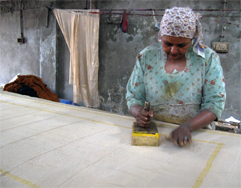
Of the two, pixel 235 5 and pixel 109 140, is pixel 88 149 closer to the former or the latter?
pixel 109 140

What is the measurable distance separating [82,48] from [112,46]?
0.65m

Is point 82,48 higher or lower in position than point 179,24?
lower

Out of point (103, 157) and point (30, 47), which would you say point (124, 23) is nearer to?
point (30, 47)

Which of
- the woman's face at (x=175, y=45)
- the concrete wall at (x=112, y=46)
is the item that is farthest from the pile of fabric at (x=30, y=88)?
the woman's face at (x=175, y=45)

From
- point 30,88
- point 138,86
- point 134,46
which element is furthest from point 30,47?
point 138,86

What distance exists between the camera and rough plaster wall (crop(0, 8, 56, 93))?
5.27 meters

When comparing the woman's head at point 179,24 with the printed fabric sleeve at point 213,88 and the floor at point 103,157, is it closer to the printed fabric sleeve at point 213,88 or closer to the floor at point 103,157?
the printed fabric sleeve at point 213,88

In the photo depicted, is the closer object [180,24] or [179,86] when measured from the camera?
[180,24]

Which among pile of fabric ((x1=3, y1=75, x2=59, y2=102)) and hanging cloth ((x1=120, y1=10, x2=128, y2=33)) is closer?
hanging cloth ((x1=120, y1=10, x2=128, y2=33))

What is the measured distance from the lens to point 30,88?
4793 mm

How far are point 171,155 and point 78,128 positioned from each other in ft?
2.21

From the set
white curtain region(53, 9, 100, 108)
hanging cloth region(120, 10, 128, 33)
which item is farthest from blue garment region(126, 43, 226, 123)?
white curtain region(53, 9, 100, 108)

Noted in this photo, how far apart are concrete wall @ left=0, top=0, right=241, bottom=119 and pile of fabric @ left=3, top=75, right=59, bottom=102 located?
37 cm

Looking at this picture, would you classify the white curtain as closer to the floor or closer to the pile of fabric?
the pile of fabric
